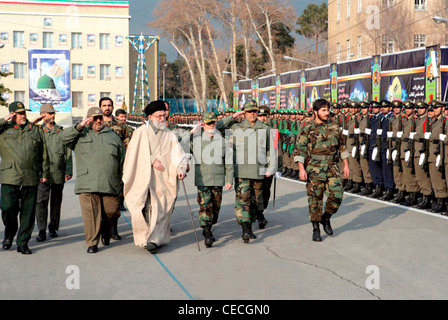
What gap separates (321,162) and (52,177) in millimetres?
3655

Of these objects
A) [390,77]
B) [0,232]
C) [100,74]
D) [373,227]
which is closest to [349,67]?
[390,77]

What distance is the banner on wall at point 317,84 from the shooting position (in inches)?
910

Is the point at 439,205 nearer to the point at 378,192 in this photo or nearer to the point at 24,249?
the point at 378,192

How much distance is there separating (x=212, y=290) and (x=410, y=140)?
745 cm

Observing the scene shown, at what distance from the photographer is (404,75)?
17.3m

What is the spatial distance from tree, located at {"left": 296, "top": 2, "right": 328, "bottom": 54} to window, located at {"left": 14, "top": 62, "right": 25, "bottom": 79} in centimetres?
3022

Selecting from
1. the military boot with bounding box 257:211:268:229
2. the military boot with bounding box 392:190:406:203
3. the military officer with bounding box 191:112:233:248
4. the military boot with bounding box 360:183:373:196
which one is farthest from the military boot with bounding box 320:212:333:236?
the military boot with bounding box 360:183:373:196

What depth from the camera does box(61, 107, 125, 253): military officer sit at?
8.41m

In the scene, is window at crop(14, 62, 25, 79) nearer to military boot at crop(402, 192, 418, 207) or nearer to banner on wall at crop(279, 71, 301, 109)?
banner on wall at crop(279, 71, 301, 109)

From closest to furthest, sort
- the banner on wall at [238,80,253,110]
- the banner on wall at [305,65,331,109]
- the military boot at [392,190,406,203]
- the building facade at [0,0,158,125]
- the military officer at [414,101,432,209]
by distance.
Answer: the military officer at [414,101,432,209] < the military boot at [392,190,406,203] < the banner on wall at [305,65,331,109] < the banner on wall at [238,80,253,110] < the building facade at [0,0,158,125]

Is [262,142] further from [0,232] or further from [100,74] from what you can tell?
[100,74]

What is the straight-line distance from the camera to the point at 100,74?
76500mm

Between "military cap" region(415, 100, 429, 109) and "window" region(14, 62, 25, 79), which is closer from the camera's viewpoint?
"military cap" region(415, 100, 429, 109)

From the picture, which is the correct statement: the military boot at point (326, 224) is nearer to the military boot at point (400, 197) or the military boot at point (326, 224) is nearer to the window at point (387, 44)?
the military boot at point (400, 197)
